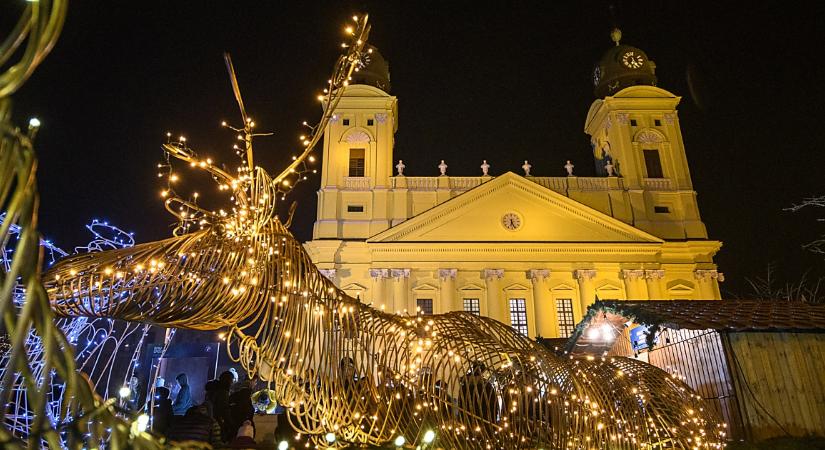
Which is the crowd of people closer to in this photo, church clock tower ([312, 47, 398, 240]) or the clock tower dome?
church clock tower ([312, 47, 398, 240])

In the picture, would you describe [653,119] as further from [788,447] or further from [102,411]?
[102,411]

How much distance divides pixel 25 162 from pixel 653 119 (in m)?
37.2

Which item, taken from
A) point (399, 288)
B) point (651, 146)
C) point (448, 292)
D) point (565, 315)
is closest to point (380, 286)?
point (399, 288)

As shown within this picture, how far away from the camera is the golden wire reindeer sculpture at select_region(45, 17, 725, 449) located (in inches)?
135

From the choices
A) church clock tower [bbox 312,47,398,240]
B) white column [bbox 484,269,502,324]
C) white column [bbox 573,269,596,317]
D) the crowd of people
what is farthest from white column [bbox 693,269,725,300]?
the crowd of people

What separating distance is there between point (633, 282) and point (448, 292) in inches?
412

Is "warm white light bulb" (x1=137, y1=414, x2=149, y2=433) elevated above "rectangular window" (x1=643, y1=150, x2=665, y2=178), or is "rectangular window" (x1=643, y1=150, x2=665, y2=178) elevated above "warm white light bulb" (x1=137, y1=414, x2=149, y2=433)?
"rectangular window" (x1=643, y1=150, x2=665, y2=178)

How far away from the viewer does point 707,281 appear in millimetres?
27828

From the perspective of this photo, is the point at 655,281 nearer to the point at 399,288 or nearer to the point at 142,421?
the point at 399,288

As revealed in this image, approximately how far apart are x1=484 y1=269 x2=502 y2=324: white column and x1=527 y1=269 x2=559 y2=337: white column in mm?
1747

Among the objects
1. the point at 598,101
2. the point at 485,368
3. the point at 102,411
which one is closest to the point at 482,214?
the point at 598,101

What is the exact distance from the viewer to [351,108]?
32.1 m

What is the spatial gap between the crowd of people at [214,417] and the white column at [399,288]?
18.3m

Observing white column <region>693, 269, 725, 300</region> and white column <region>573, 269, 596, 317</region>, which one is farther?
white column <region>693, 269, 725, 300</region>
